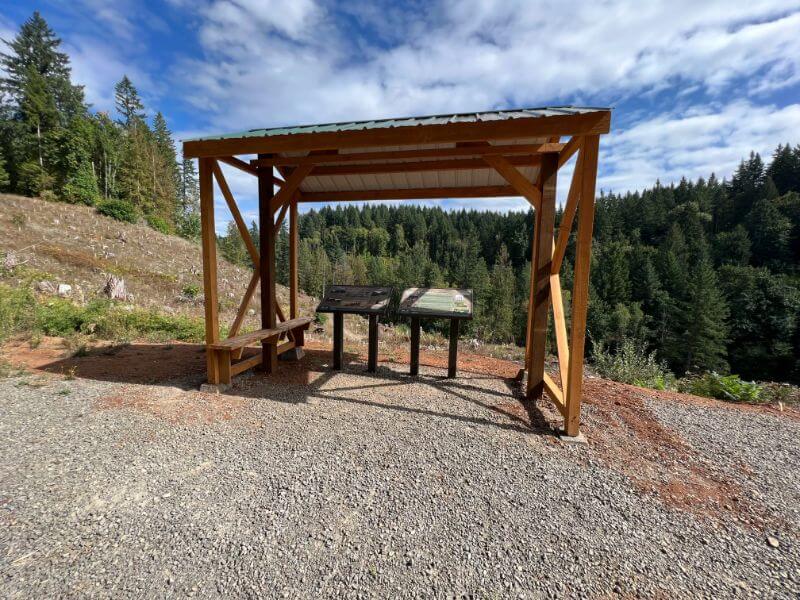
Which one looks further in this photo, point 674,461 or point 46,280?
point 46,280

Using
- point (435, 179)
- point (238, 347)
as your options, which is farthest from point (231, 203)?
point (435, 179)

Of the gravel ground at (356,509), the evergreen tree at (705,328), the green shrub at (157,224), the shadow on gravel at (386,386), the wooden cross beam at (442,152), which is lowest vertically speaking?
the evergreen tree at (705,328)

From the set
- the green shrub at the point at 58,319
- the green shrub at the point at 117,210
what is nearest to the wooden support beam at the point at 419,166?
the green shrub at the point at 58,319

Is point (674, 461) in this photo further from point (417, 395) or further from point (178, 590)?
point (178, 590)

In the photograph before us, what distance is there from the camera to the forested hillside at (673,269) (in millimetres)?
33750

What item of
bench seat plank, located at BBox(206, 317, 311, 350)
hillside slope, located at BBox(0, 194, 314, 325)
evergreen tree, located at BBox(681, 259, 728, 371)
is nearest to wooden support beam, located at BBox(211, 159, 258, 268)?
bench seat plank, located at BBox(206, 317, 311, 350)

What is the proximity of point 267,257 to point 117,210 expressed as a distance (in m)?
23.5

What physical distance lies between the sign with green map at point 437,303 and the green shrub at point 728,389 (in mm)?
4561

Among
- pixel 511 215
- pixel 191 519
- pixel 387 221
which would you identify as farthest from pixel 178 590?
pixel 387 221

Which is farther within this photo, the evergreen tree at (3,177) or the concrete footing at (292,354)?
the evergreen tree at (3,177)

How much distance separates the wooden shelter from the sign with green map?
107 centimetres

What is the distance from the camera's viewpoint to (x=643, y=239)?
62.7 m

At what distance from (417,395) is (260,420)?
2.19m

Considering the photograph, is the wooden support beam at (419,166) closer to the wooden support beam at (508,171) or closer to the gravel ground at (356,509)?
the wooden support beam at (508,171)
